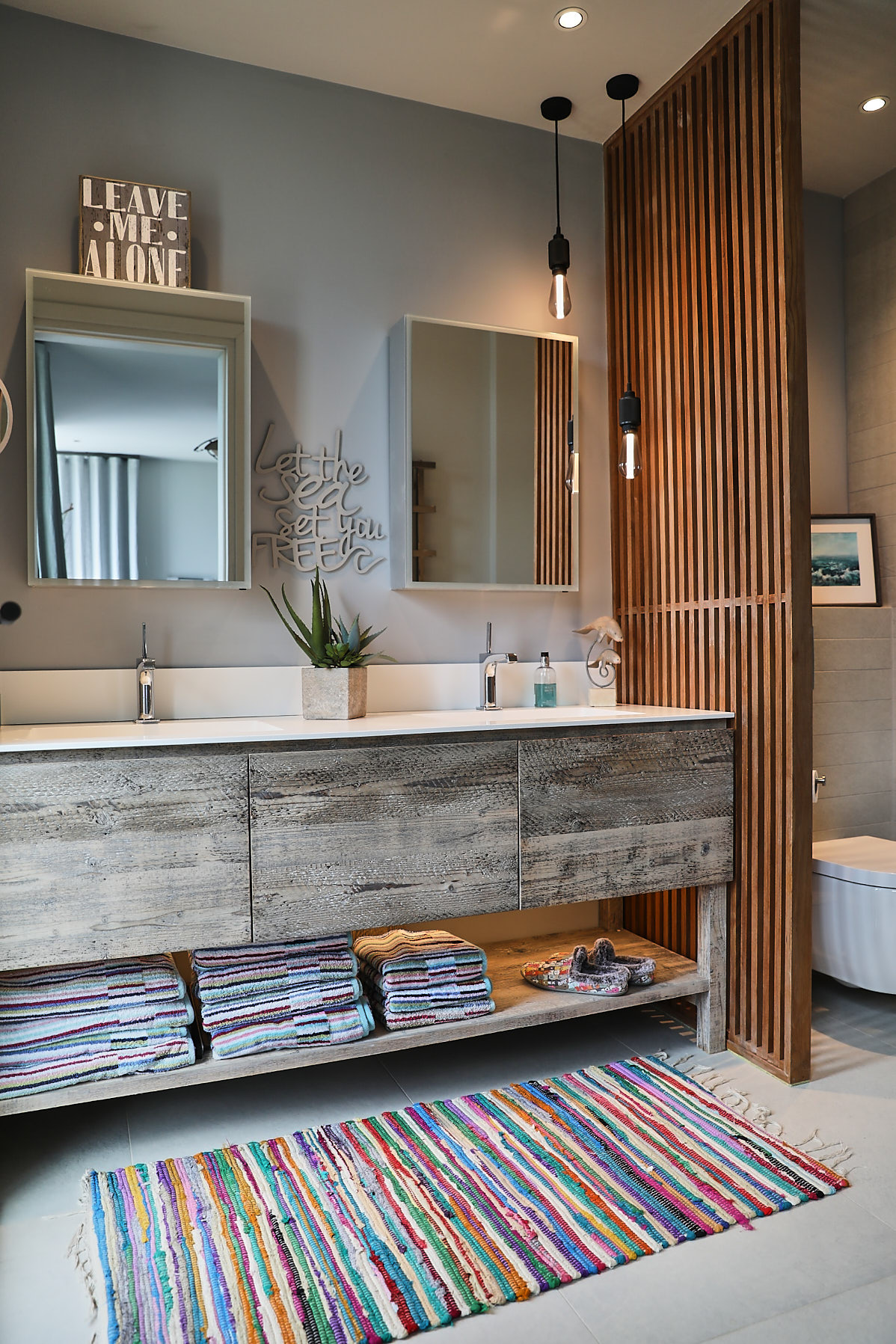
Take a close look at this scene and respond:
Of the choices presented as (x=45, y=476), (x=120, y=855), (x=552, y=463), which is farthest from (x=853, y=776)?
(x=45, y=476)

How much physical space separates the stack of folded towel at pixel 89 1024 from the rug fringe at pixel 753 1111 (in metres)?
1.16

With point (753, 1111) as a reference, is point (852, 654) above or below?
above

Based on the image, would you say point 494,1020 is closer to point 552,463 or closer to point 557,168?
point 552,463

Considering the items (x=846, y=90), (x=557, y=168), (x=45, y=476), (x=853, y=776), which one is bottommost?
(x=853, y=776)

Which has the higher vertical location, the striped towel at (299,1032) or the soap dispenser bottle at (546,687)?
the soap dispenser bottle at (546,687)

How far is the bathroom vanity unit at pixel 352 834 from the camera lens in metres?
1.71

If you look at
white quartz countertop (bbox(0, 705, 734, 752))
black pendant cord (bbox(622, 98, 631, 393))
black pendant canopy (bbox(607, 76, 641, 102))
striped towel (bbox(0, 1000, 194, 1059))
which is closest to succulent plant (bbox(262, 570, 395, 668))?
white quartz countertop (bbox(0, 705, 734, 752))

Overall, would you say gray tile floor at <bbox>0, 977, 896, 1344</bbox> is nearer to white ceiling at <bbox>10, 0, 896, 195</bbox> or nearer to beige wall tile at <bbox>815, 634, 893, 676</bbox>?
beige wall tile at <bbox>815, 634, 893, 676</bbox>

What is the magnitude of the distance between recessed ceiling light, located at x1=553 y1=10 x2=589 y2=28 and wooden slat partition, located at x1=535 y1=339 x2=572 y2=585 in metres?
0.74

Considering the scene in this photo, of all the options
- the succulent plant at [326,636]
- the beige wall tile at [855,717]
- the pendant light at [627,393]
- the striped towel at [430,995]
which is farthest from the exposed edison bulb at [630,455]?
the striped towel at [430,995]

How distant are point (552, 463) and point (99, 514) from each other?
1.24 m

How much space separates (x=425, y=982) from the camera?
6.75 ft

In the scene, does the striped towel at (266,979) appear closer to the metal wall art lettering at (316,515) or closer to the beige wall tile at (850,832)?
the metal wall art lettering at (316,515)

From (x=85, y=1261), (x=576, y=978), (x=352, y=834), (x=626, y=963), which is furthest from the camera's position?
(x=626, y=963)
